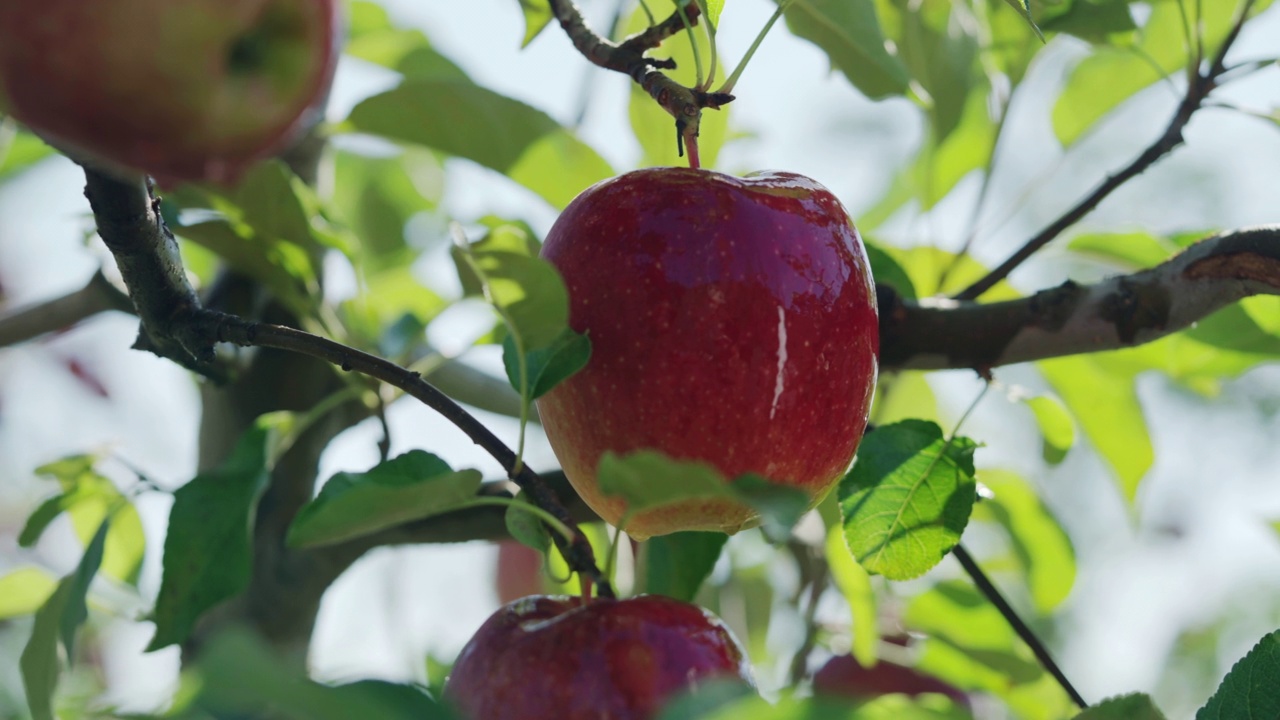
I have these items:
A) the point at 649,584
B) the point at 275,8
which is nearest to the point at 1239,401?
the point at 649,584

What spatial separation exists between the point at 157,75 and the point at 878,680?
1.19 metres

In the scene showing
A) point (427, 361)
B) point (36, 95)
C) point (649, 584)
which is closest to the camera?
point (36, 95)

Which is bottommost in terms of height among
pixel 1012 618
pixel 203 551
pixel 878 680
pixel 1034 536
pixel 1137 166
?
pixel 878 680

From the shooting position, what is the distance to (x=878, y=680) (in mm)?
1350

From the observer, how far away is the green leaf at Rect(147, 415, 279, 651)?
0.72 meters

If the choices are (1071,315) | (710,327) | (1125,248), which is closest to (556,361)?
(710,327)

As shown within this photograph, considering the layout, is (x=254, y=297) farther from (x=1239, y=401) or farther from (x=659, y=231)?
(x=1239, y=401)

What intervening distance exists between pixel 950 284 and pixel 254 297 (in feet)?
2.16

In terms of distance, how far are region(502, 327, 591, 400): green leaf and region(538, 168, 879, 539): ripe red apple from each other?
0.02 meters

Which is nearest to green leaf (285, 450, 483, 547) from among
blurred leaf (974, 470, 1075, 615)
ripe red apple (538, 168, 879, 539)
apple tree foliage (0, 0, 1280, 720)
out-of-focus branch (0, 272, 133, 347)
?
apple tree foliage (0, 0, 1280, 720)

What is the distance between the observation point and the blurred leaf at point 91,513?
0.83 meters

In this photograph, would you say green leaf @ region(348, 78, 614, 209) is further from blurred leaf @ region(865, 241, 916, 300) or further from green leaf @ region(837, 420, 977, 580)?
green leaf @ region(837, 420, 977, 580)

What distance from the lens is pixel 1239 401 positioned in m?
3.24

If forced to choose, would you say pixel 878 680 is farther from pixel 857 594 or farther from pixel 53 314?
pixel 53 314
